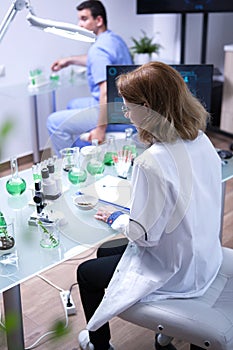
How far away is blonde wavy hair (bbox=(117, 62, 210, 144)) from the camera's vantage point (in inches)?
55.7

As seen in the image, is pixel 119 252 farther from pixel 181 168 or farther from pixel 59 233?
pixel 181 168

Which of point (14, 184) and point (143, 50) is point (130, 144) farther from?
point (143, 50)

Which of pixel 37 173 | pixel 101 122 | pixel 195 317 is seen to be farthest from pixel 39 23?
pixel 195 317

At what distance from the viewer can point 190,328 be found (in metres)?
1.33

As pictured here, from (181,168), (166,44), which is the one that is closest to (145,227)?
(181,168)

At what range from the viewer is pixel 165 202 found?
136 centimetres

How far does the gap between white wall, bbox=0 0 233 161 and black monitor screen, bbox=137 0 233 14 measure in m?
0.25

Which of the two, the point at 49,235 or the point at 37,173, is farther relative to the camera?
the point at 37,173

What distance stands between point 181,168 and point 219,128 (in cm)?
294

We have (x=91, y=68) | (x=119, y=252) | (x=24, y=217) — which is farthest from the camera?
(x=91, y=68)

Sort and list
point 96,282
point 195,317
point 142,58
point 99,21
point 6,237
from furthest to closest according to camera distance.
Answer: point 142,58
point 99,21
point 96,282
point 6,237
point 195,317

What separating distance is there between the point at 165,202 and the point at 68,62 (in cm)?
239

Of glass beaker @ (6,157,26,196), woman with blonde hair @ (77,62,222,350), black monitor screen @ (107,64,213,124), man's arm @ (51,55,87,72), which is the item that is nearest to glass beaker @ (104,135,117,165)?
black monitor screen @ (107,64,213,124)

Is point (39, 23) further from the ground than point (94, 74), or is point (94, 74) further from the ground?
point (39, 23)
